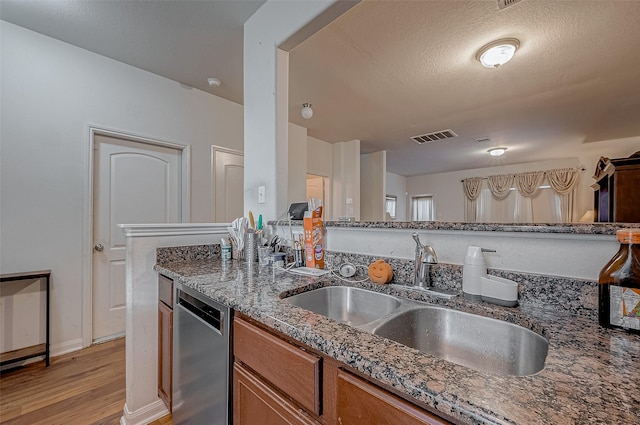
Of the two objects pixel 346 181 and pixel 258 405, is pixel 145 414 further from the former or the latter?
pixel 346 181

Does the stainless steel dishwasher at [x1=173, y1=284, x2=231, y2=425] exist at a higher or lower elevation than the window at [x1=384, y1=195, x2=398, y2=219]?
lower

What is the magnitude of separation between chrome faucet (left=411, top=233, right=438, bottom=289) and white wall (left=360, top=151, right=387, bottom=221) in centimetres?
383

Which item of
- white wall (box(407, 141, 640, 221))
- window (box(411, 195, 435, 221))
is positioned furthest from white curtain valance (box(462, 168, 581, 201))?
window (box(411, 195, 435, 221))

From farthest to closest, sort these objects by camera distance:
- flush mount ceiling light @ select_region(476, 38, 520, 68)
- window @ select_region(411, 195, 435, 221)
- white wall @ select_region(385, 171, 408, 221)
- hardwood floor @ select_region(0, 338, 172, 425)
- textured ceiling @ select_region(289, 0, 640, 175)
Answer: white wall @ select_region(385, 171, 408, 221) < window @ select_region(411, 195, 435, 221) < flush mount ceiling light @ select_region(476, 38, 520, 68) < textured ceiling @ select_region(289, 0, 640, 175) < hardwood floor @ select_region(0, 338, 172, 425)

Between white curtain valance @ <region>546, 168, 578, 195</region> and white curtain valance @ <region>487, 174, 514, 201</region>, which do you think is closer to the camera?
white curtain valance @ <region>546, 168, 578, 195</region>

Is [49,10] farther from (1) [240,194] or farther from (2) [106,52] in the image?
(1) [240,194]

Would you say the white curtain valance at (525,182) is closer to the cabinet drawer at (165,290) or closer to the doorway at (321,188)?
the doorway at (321,188)

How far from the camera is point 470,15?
1724 millimetres

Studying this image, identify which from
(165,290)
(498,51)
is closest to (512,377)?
(165,290)

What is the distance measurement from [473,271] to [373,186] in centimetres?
407

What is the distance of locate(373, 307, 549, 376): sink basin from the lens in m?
0.67

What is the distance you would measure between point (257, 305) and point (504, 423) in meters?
0.62

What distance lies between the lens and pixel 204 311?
1019mm

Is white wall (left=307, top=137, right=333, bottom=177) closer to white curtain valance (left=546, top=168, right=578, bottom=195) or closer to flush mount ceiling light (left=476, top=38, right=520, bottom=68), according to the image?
flush mount ceiling light (left=476, top=38, right=520, bottom=68)
